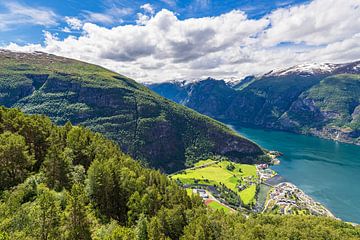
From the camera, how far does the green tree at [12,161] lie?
54688mm

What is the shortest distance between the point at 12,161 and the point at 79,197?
83.8ft

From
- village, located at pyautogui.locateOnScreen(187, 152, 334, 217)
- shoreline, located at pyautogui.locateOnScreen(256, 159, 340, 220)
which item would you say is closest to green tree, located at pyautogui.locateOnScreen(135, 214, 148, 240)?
village, located at pyautogui.locateOnScreen(187, 152, 334, 217)

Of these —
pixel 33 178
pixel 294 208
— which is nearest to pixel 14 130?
pixel 33 178

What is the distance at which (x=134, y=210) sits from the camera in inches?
2331

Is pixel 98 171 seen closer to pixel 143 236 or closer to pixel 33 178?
pixel 33 178

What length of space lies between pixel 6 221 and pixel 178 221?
3986 cm

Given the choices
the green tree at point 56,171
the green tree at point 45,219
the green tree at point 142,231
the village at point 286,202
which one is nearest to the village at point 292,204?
the village at point 286,202

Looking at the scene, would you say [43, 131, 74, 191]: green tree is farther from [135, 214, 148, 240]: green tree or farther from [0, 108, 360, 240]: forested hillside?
[135, 214, 148, 240]: green tree

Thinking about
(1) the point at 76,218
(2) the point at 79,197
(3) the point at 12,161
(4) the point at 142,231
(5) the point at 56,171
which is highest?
(2) the point at 79,197

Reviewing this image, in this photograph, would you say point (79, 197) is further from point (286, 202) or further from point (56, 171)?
point (286, 202)

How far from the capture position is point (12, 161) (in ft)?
185

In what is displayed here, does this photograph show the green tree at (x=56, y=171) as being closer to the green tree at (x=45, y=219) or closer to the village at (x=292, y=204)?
the green tree at (x=45, y=219)

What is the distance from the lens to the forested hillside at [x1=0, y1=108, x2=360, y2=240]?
3822 cm

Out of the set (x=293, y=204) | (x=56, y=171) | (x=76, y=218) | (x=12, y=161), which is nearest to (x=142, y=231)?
(x=76, y=218)
